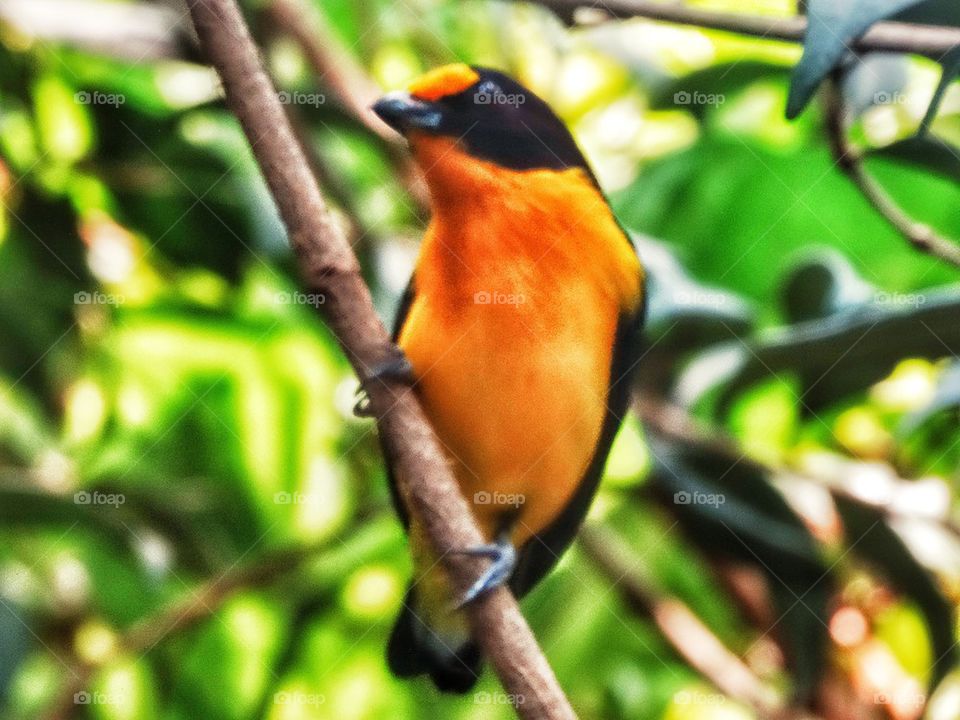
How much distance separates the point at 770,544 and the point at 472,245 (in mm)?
400

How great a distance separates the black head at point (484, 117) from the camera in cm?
82

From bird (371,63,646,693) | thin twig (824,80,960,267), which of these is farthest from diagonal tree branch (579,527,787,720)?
thin twig (824,80,960,267)

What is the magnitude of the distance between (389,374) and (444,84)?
250 millimetres

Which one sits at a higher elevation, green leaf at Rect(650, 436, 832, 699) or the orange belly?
the orange belly

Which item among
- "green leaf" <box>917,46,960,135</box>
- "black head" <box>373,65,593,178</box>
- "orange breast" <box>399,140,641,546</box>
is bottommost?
"orange breast" <box>399,140,641,546</box>

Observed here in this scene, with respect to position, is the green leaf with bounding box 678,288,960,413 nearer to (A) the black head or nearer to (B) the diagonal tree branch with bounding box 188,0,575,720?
(A) the black head

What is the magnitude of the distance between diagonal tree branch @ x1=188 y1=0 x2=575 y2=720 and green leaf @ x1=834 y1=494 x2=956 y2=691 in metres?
0.46

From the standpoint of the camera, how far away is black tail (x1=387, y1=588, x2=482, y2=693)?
0.95 metres

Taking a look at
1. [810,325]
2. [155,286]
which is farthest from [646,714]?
[155,286]

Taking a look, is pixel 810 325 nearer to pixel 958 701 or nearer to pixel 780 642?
pixel 780 642

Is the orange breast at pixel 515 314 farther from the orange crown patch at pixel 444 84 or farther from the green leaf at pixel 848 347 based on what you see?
the green leaf at pixel 848 347

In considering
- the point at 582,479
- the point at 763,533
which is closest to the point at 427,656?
the point at 582,479

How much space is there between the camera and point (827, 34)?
29.4 inches

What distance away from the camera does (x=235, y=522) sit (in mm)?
1086
